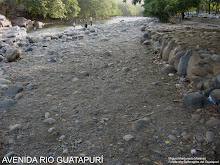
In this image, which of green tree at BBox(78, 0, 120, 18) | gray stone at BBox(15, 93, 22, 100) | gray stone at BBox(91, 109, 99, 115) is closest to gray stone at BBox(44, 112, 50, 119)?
gray stone at BBox(91, 109, 99, 115)

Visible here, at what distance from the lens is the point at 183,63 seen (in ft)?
11.9

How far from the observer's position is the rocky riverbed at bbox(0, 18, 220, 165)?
6.63 feet

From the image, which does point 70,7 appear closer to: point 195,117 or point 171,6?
point 171,6

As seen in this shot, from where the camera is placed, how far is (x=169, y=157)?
1881 mm

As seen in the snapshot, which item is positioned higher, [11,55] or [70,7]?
[70,7]

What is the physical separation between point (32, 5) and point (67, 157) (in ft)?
97.1

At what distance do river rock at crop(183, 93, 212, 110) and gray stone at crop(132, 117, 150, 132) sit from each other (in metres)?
0.65

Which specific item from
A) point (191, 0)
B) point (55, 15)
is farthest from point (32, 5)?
point (191, 0)

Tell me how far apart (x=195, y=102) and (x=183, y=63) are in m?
1.23

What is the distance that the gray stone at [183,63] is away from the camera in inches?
141

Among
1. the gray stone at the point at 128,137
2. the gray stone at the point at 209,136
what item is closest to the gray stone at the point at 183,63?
the gray stone at the point at 209,136

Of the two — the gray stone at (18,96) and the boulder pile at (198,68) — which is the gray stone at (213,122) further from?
the gray stone at (18,96)

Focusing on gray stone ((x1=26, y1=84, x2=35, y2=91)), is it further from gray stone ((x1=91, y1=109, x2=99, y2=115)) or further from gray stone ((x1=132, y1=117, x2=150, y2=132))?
gray stone ((x1=132, y1=117, x2=150, y2=132))

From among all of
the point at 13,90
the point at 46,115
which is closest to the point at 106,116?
the point at 46,115
